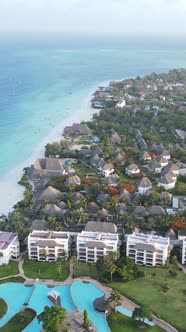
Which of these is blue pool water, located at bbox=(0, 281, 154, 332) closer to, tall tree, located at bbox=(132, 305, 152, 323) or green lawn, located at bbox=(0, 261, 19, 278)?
tall tree, located at bbox=(132, 305, 152, 323)

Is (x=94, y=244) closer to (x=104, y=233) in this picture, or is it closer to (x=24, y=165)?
(x=104, y=233)

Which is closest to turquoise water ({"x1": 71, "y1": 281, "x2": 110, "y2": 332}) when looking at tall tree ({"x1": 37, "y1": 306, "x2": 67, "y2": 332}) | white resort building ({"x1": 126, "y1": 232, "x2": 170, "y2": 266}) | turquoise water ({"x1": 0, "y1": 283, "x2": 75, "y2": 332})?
turquoise water ({"x1": 0, "y1": 283, "x2": 75, "y2": 332})

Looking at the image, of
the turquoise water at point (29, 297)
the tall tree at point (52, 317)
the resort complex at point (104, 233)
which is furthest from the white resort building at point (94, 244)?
the tall tree at point (52, 317)

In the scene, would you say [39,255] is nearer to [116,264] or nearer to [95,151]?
[116,264]

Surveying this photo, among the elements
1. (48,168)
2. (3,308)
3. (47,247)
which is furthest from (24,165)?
(3,308)

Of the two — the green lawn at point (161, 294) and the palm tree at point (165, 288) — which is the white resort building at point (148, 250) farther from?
the palm tree at point (165, 288)

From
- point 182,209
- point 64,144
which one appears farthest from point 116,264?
point 64,144

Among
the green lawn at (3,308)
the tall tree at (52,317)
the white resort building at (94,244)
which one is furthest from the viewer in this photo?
the white resort building at (94,244)
